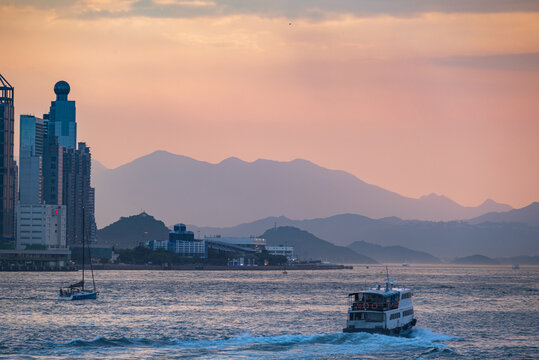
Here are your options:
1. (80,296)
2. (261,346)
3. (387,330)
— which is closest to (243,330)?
(261,346)

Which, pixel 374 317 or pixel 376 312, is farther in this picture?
pixel 374 317

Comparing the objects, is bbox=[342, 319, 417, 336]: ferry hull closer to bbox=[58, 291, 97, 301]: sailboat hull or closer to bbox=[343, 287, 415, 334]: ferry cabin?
bbox=[343, 287, 415, 334]: ferry cabin

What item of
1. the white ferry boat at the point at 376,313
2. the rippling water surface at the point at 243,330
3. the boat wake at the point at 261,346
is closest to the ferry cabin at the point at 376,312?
the white ferry boat at the point at 376,313

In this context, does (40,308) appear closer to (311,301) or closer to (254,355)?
(311,301)

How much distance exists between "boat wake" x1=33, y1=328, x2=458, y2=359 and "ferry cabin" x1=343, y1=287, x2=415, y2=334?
197cm

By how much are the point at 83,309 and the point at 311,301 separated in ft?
159

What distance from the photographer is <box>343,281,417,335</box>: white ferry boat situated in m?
103

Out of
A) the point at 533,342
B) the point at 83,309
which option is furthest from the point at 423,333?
the point at 83,309

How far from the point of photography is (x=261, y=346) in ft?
322

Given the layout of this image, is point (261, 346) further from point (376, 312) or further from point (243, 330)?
point (243, 330)

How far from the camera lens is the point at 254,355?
91.6 m

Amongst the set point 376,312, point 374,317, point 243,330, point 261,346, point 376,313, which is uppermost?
point 376,312

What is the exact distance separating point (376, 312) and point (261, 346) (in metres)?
15.1

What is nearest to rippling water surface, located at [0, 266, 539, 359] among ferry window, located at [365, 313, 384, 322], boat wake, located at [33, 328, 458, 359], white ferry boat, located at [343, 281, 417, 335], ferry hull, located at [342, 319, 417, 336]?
boat wake, located at [33, 328, 458, 359]
